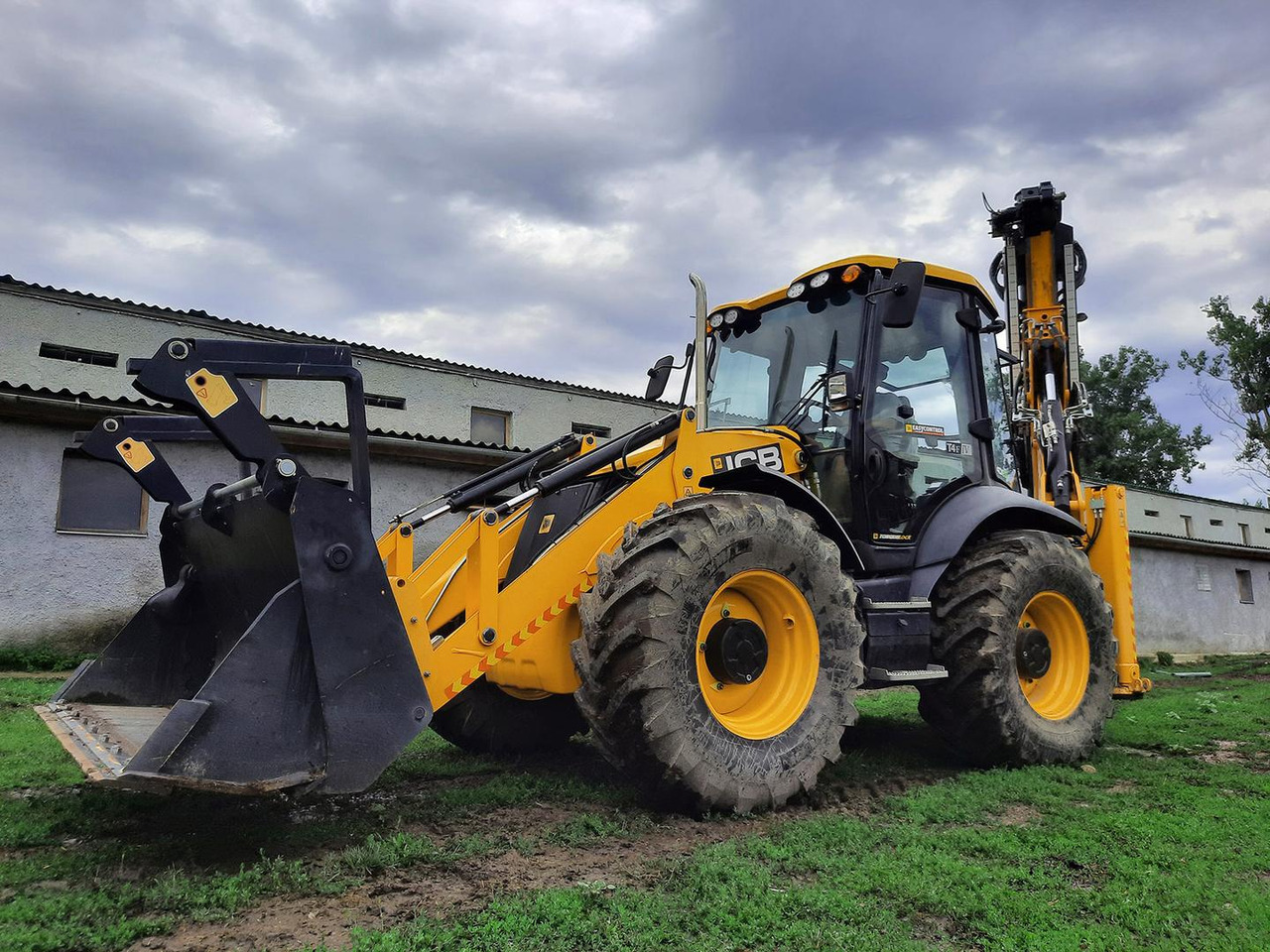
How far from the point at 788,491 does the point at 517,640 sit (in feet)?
5.60

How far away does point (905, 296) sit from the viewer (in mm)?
4996

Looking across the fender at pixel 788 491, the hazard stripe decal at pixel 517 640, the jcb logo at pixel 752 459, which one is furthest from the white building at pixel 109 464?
the hazard stripe decal at pixel 517 640

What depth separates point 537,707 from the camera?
5375mm

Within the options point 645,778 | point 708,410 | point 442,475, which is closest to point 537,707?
point 645,778

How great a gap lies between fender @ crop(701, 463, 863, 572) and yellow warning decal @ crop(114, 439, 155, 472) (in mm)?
2814

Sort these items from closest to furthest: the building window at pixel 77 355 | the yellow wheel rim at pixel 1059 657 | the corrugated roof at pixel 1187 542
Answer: the yellow wheel rim at pixel 1059 657, the building window at pixel 77 355, the corrugated roof at pixel 1187 542

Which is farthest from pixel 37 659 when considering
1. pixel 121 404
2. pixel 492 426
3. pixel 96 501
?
pixel 492 426

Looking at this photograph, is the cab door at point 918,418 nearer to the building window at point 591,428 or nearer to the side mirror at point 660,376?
the side mirror at point 660,376

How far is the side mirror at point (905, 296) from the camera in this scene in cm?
499

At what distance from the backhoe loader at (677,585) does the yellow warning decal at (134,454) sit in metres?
0.01

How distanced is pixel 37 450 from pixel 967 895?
36.5 feet

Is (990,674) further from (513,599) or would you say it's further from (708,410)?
(513,599)

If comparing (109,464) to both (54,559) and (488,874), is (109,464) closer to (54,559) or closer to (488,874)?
(54,559)

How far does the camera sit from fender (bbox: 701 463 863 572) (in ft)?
15.7
